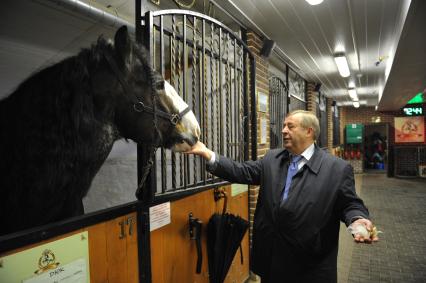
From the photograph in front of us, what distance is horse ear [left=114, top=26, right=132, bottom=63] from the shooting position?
4.12 ft

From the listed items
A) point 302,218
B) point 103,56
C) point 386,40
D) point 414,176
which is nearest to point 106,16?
point 103,56

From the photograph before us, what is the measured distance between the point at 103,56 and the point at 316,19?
8.36 ft

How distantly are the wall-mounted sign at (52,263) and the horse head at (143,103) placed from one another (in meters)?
0.52

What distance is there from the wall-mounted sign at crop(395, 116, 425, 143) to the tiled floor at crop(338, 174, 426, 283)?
4605 millimetres

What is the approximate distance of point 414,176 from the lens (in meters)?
10.6

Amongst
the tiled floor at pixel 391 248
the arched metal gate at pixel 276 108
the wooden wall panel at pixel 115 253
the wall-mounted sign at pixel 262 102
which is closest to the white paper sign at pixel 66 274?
the wooden wall panel at pixel 115 253

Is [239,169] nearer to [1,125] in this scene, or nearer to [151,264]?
[151,264]

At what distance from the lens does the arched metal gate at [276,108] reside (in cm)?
424

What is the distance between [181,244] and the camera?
75.4 inches

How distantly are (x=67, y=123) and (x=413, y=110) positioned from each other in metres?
12.8

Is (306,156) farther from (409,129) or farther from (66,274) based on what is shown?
(409,129)

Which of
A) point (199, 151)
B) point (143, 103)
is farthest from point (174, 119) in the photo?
point (199, 151)

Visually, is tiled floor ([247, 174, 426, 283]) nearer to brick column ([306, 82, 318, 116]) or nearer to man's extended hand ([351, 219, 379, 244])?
man's extended hand ([351, 219, 379, 244])

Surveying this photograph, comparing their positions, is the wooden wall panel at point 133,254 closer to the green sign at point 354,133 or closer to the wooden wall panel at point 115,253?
the wooden wall panel at point 115,253
